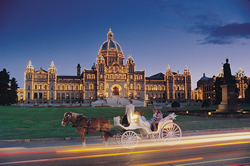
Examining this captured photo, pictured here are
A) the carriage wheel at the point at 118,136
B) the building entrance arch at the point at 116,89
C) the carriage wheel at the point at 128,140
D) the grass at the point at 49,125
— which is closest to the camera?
the carriage wheel at the point at 128,140

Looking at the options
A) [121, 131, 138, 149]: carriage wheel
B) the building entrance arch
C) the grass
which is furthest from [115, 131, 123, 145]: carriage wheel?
the building entrance arch

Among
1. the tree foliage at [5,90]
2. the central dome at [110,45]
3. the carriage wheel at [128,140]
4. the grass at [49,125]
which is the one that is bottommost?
the grass at [49,125]

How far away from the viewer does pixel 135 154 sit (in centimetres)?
942

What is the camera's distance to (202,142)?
12.1m

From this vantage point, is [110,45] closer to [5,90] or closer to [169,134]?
[5,90]

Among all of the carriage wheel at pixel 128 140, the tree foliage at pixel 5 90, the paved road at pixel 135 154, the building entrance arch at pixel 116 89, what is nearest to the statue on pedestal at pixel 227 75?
the paved road at pixel 135 154

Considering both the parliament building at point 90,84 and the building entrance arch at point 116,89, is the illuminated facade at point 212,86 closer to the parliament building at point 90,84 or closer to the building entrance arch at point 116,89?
the parliament building at point 90,84

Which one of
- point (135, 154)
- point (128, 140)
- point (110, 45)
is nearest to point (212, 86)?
point (110, 45)

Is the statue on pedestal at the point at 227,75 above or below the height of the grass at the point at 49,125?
above

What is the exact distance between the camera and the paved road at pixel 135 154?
823cm

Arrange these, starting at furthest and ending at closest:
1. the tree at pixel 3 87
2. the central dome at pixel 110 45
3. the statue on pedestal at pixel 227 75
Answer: the central dome at pixel 110 45, the tree at pixel 3 87, the statue on pedestal at pixel 227 75

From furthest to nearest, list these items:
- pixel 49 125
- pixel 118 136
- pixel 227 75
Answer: pixel 227 75, pixel 49 125, pixel 118 136

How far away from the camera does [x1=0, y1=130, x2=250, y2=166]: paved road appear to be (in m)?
8.23

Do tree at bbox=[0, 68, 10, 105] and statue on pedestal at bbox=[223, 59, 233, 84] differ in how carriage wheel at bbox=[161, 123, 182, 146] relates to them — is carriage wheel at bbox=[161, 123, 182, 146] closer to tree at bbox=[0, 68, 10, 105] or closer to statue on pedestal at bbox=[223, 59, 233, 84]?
statue on pedestal at bbox=[223, 59, 233, 84]
